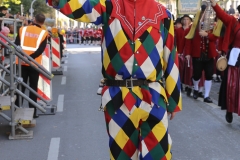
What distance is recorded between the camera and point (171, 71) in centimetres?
401

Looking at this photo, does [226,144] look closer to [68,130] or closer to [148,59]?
[68,130]

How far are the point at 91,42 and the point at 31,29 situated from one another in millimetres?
40092

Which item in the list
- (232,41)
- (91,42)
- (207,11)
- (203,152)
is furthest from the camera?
(91,42)

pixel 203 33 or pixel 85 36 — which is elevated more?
pixel 203 33

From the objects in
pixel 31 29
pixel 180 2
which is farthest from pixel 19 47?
pixel 180 2

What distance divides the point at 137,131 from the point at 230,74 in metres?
4.47

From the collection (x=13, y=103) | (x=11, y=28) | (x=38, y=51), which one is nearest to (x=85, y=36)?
(x=11, y=28)

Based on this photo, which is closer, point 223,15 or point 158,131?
point 158,131

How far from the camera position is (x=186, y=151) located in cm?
670

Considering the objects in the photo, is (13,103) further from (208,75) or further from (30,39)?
(208,75)

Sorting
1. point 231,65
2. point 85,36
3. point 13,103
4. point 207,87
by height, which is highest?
point 231,65

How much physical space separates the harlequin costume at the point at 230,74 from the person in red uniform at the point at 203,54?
8.05 ft

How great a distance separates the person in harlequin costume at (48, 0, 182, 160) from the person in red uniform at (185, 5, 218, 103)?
688cm

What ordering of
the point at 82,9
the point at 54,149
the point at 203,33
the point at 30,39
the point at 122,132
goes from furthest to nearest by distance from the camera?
the point at 203,33 < the point at 30,39 < the point at 54,149 < the point at 122,132 < the point at 82,9
